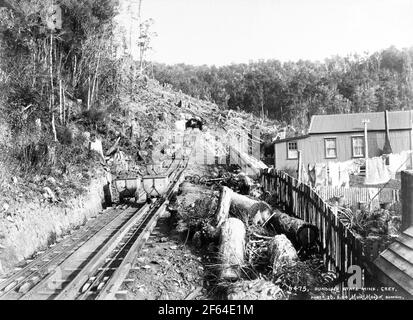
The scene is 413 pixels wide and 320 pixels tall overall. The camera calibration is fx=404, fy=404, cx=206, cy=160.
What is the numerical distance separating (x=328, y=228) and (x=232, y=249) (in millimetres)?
1989

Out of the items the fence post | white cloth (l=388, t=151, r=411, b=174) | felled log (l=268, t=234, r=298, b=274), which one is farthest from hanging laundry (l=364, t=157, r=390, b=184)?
the fence post

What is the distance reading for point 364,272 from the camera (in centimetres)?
655

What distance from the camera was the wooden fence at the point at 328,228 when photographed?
266 inches

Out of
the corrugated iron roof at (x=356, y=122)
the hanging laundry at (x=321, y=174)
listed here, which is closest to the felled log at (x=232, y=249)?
the hanging laundry at (x=321, y=174)

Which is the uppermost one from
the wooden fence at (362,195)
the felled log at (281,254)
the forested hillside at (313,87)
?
the forested hillside at (313,87)

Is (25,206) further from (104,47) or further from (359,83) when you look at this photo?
(359,83)

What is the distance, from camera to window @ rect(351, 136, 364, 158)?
78.8ft

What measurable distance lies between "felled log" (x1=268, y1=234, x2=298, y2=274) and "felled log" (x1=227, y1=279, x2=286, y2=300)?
0.67 meters

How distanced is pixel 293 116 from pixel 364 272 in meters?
30.9

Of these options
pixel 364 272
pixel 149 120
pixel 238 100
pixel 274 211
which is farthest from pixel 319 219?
pixel 238 100

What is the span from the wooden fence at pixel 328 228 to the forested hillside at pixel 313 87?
53.1 ft

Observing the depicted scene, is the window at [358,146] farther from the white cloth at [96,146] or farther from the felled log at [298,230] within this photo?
the felled log at [298,230]
